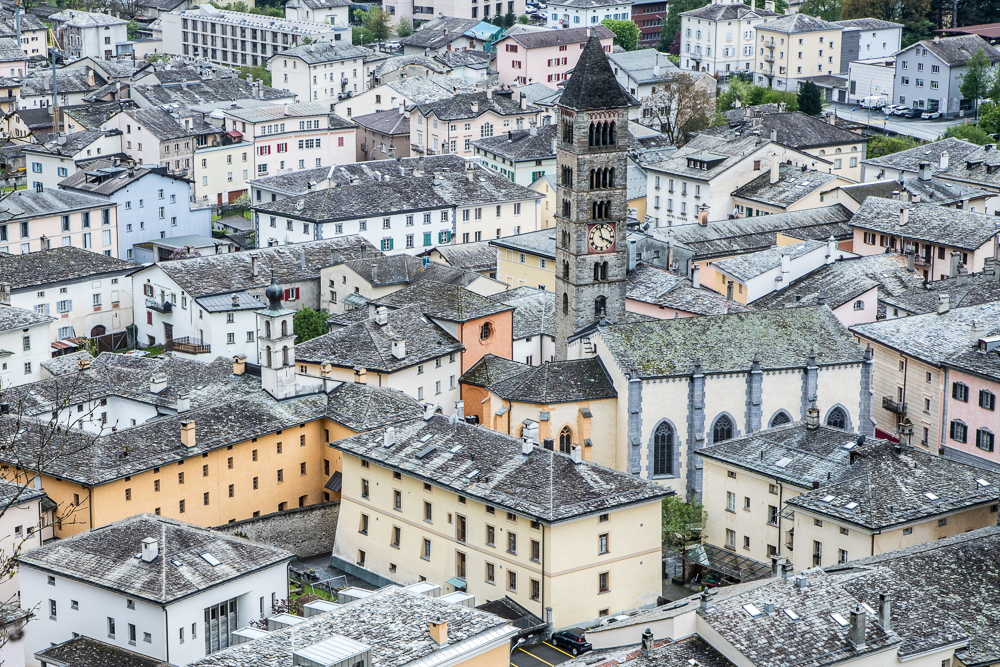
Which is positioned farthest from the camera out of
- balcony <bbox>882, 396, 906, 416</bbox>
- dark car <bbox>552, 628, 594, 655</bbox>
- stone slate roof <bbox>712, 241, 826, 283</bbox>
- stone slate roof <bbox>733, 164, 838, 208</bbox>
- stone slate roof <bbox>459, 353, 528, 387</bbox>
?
stone slate roof <bbox>733, 164, 838, 208</bbox>

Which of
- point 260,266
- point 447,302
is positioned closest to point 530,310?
point 447,302

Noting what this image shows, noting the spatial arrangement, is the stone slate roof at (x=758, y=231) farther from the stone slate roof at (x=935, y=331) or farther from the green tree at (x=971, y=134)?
the green tree at (x=971, y=134)

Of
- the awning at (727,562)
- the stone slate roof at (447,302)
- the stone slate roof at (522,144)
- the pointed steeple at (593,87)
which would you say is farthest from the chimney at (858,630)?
the stone slate roof at (522,144)

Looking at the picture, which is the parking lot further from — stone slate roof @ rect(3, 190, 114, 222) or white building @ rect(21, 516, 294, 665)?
stone slate roof @ rect(3, 190, 114, 222)

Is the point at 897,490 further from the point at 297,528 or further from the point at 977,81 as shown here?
the point at 977,81

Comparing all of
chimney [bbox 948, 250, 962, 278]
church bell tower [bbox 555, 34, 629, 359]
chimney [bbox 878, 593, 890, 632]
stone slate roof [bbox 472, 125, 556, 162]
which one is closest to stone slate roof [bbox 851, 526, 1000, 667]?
chimney [bbox 878, 593, 890, 632]

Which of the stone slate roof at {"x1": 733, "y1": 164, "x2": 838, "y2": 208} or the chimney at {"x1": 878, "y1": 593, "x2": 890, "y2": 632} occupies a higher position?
the stone slate roof at {"x1": 733, "y1": 164, "x2": 838, "y2": 208}
